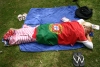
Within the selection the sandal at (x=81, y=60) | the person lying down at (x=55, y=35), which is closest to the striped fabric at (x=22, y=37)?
the person lying down at (x=55, y=35)

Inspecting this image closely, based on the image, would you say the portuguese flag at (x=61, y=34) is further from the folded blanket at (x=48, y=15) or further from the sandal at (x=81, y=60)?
the sandal at (x=81, y=60)

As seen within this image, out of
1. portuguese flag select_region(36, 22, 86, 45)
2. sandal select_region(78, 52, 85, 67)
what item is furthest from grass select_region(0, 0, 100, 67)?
portuguese flag select_region(36, 22, 86, 45)

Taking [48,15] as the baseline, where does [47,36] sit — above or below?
below

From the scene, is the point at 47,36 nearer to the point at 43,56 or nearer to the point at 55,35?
the point at 55,35

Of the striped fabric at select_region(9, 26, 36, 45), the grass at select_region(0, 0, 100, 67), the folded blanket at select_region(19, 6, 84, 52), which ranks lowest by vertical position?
the grass at select_region(0, 0, 100, 67)

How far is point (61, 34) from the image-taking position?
15.8 feet

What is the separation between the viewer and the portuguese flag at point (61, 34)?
479cm

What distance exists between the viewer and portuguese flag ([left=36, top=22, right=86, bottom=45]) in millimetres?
4785

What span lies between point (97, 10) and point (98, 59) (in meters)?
2.08

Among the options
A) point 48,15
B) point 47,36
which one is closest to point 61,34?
point 47,36

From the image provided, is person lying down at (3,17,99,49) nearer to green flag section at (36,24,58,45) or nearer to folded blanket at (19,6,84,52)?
green flag section at (36,24,58,45)

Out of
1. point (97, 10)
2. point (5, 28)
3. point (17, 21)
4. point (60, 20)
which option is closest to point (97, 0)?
point (97, 10)

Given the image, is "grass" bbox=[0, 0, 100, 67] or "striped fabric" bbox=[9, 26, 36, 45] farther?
"striped fabric" bbox=[9, 26, 36, 45]

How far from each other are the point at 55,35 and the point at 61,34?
6.4 inches
